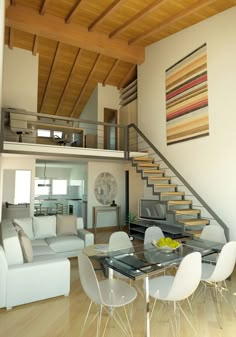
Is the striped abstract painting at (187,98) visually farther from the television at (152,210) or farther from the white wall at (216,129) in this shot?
the television at (152,210)

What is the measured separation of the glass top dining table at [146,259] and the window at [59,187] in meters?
8.77

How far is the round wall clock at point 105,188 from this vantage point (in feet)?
25.9

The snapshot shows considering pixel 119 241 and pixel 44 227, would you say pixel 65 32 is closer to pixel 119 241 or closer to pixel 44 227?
pixel 44 227

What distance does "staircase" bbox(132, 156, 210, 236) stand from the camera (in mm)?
4711

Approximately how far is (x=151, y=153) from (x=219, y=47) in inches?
122

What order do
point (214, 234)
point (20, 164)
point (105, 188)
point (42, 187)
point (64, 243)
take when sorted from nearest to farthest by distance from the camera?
point (214, 234) < point (64, 243) < point (20, 164) < point (105, 188) < point (42, 187)

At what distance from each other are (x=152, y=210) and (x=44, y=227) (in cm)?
280

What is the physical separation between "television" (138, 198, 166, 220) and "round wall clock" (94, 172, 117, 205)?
1881 mm

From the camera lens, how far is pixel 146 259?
98.5 inches

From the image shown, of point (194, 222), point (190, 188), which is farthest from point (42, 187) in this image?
point (194, 222)

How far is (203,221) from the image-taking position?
473 cm

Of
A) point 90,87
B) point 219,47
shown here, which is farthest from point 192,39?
point 90,87

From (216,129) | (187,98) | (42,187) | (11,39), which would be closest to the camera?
(216,129)

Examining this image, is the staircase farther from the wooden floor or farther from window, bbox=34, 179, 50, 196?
window, bbox=34, 179, 50, 196
